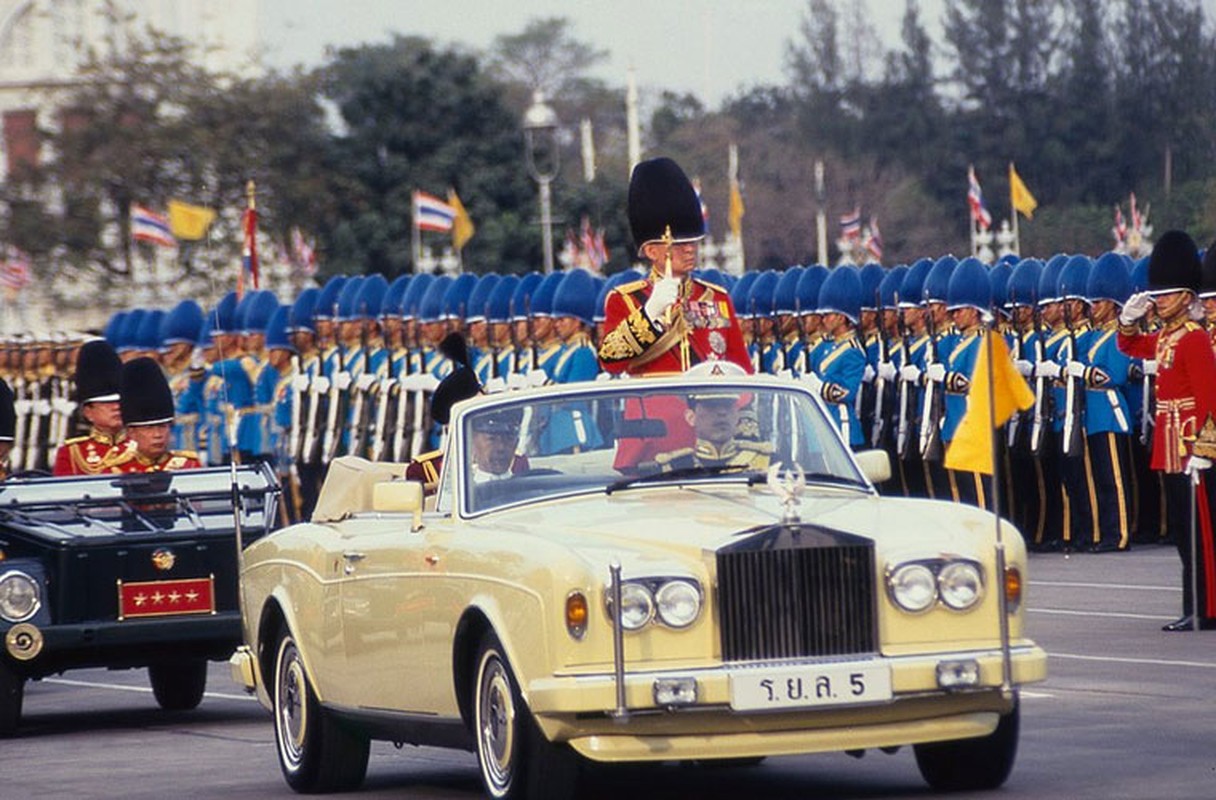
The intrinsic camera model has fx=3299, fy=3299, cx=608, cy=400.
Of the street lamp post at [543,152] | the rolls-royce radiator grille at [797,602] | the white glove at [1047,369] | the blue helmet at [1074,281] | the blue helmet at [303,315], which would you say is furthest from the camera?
the street lamp post at [543,152]

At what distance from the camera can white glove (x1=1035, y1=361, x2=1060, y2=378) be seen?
83.8 ft

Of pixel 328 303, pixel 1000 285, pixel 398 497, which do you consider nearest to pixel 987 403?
pixel 398 497

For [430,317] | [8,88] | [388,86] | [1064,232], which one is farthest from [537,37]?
[430,317]

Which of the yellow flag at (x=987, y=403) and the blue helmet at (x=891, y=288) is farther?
the blue helmet at (x=891, y=288)

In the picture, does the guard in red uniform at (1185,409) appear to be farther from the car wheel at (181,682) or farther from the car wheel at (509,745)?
the car wheel at (509,745)

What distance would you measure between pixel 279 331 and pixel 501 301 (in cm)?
409

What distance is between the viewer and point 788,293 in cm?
2812

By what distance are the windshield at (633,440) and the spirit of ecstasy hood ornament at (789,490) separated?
0.37 m

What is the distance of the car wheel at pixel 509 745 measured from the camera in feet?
34.5

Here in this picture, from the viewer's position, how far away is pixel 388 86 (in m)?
68.3

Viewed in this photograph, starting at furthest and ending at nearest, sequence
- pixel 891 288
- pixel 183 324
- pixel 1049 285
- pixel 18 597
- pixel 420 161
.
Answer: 1. pixel 420 161
2. pixel 183 324
3. pixel 891 288
4. pixel 1049 285
5. pixel 18 597

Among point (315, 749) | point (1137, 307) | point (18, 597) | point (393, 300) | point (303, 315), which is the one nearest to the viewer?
point (315, 749)

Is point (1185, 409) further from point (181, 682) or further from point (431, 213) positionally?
point (431, 213)

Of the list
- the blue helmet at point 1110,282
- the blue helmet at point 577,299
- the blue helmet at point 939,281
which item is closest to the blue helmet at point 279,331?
the blue helmet at point 577,299
